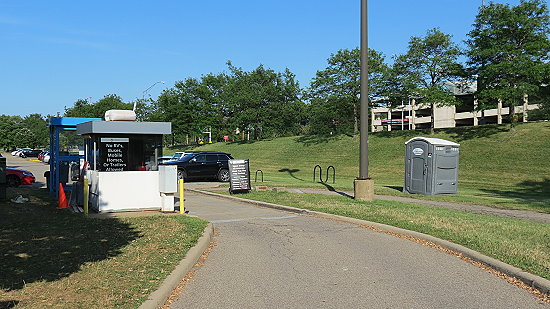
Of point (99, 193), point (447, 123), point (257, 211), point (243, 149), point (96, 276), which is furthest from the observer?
point (447, 123)

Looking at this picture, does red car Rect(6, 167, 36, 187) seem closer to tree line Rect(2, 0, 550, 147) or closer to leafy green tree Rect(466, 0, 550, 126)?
tree line Rect(2, 0, 550, 147)

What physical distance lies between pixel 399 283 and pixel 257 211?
769cm

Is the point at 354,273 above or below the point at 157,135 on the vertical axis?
below

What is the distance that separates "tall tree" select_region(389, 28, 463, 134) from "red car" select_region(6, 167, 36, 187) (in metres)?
29.6

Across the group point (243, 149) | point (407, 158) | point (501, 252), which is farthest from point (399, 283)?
point (243, 149)

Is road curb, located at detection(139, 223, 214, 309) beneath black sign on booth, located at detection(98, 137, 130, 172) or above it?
beneath

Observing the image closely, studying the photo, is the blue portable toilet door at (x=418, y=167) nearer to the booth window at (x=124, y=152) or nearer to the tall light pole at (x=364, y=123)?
the tall light pole at (x=364, y=123)

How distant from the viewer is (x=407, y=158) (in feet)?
63.4

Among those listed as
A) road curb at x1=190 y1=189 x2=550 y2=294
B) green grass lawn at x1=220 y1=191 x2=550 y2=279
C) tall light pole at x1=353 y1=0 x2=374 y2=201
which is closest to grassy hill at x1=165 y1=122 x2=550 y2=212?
tall light pole at x1=353 y1=0 x2=374 y2=201

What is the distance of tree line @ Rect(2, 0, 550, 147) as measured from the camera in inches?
1347

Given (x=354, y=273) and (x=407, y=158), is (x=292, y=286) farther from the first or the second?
(x=407, y=158)

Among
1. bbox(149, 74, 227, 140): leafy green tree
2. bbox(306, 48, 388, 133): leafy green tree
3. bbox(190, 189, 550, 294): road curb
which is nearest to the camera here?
bbox(190, 189, 550, 294): road curb

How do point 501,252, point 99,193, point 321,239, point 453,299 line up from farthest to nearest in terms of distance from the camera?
point 99,193
point 321,239
point 501,252
point 453,299

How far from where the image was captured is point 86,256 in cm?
694
